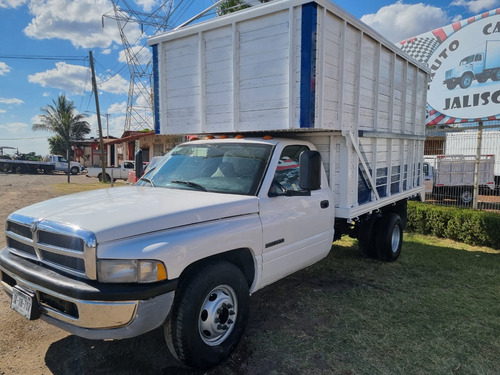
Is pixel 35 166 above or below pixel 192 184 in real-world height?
below

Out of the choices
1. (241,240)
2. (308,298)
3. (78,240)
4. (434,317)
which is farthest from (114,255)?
(434,317)

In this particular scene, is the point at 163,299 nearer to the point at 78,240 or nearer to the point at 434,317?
the point at 78,240

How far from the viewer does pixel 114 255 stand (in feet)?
8.13

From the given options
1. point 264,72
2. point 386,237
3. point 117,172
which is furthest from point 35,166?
point 264,72

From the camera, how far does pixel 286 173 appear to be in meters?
3.98

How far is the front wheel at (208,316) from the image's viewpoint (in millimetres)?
2754

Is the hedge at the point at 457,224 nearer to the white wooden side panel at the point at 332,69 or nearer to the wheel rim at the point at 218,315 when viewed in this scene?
the white wooden side panel at the point at 332,69

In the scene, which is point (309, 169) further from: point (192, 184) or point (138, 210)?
point (138, 210)

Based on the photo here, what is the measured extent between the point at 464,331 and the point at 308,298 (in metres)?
1.68

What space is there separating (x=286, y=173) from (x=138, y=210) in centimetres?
173

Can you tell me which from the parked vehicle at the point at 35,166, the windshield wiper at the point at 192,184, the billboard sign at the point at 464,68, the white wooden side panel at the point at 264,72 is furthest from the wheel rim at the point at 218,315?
the parked vehicle at the point at 35,166

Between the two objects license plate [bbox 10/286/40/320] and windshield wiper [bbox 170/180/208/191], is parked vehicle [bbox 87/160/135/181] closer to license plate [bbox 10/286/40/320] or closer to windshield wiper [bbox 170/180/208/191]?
windshield wiper [bbox 170/180/208/191]

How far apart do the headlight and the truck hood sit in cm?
17

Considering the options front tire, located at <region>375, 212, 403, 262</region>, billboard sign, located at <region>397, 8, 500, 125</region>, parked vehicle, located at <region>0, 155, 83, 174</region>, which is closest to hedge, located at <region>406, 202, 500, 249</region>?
front tire, located at <region>375, 212, 403, 262</region>
